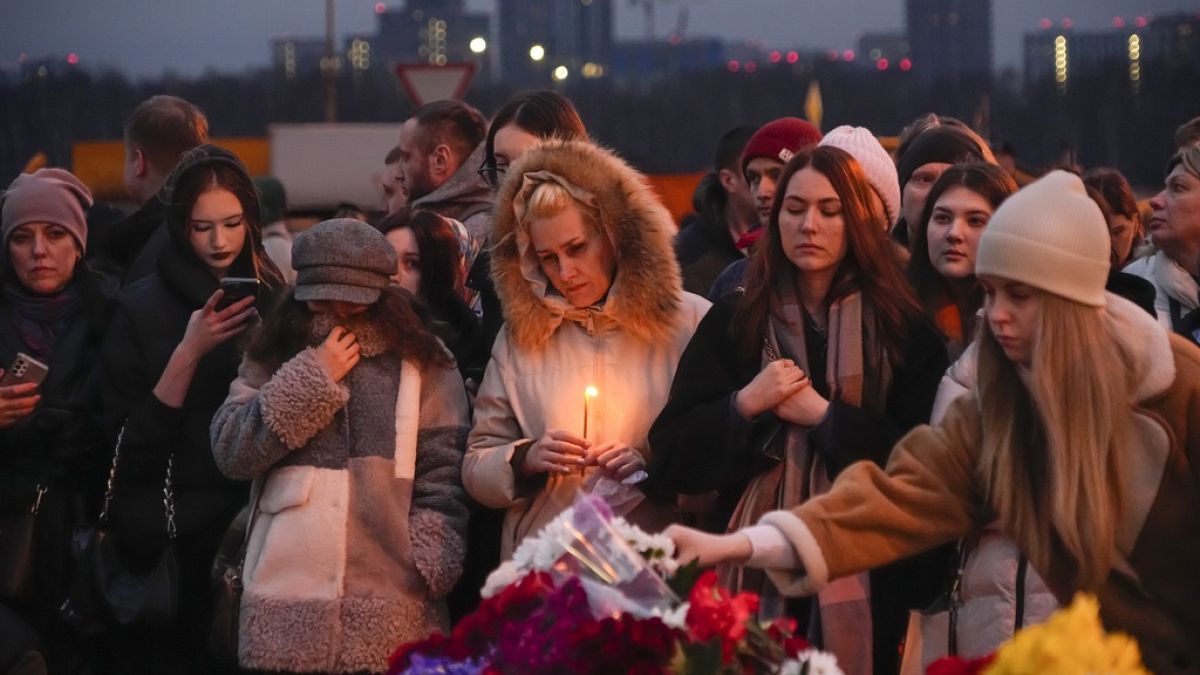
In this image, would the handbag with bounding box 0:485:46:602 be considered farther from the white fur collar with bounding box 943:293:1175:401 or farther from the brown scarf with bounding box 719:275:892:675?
the white fur collar with bounding box 943:293:1175:401

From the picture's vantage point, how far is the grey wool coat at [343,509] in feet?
21.5

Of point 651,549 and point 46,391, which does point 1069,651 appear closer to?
point 651,549

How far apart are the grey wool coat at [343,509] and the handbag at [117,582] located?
0.62 metres

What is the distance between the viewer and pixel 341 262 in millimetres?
6738

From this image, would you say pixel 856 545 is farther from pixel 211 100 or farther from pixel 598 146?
pixel 211 100

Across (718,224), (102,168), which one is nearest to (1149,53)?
(102,168)

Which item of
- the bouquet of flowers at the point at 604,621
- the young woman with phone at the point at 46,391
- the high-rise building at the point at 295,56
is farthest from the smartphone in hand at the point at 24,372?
the high-rise building at the point at 295,56

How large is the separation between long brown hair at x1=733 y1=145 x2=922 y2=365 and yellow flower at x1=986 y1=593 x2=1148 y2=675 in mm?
2377

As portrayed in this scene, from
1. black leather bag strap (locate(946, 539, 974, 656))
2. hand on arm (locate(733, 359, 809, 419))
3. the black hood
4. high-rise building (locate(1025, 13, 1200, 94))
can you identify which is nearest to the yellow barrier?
the black hood

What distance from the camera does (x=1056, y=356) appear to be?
4895mm

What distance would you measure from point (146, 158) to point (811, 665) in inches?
234

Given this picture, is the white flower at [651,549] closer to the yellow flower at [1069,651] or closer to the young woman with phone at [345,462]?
the yellow flower at [1069,651]

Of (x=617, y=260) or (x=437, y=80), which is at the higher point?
(x=437, y=80)

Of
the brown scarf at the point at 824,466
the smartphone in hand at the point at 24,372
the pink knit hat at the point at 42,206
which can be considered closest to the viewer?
the brown scarf at the point at 824,466
